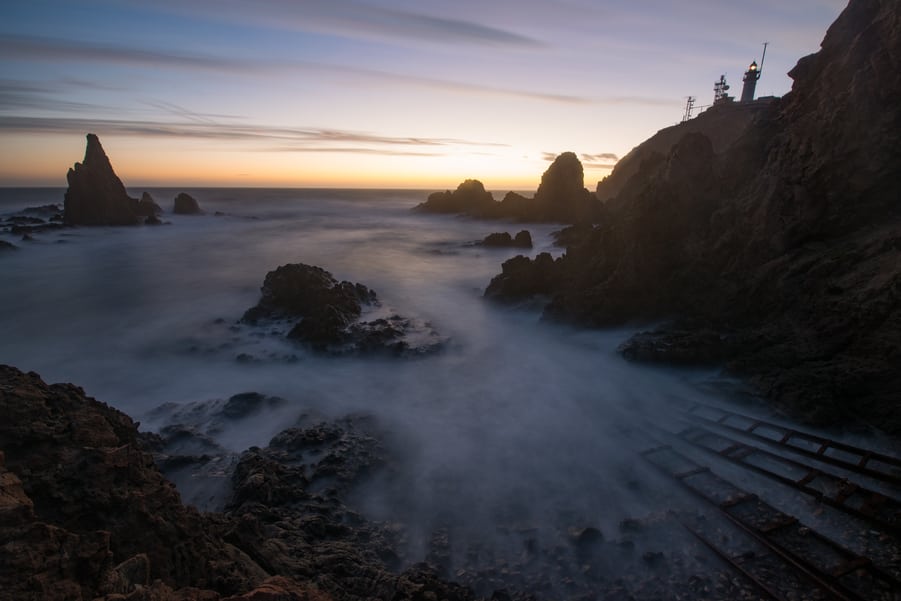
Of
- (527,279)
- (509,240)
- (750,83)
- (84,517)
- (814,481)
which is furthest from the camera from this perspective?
(750,83)

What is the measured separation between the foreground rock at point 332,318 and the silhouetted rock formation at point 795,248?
5046 millimetres

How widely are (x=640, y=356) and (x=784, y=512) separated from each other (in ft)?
18.3

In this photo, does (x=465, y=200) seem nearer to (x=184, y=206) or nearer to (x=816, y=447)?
(x=184, y=206)

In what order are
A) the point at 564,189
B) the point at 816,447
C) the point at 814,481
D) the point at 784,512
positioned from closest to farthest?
the point at 784,512, the point at 814,481, the point at 816,447, the point at 564,189

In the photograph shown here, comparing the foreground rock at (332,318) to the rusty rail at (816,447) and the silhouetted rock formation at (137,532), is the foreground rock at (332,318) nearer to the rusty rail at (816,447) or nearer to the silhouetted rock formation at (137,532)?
the silhouetted rock formation at (137,532)

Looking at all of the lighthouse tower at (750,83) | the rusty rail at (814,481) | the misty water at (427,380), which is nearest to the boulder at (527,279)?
the misty water at (427,380)

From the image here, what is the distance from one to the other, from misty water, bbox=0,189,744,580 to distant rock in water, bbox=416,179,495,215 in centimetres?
3617

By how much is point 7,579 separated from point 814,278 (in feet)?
42.2

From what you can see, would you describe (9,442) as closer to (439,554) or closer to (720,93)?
(439,554)

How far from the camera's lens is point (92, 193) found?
44.8m

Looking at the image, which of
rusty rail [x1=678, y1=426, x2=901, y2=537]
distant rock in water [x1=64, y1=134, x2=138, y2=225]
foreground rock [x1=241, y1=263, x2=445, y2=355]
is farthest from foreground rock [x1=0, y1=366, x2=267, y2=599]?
distant rock in water [x1=64, y1=134, x2=138, y2=225]

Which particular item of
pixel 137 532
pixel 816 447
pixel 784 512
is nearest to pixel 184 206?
pixel 137 532

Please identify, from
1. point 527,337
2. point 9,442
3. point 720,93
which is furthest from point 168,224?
point 720,93

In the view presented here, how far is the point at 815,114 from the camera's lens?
10961 mm
